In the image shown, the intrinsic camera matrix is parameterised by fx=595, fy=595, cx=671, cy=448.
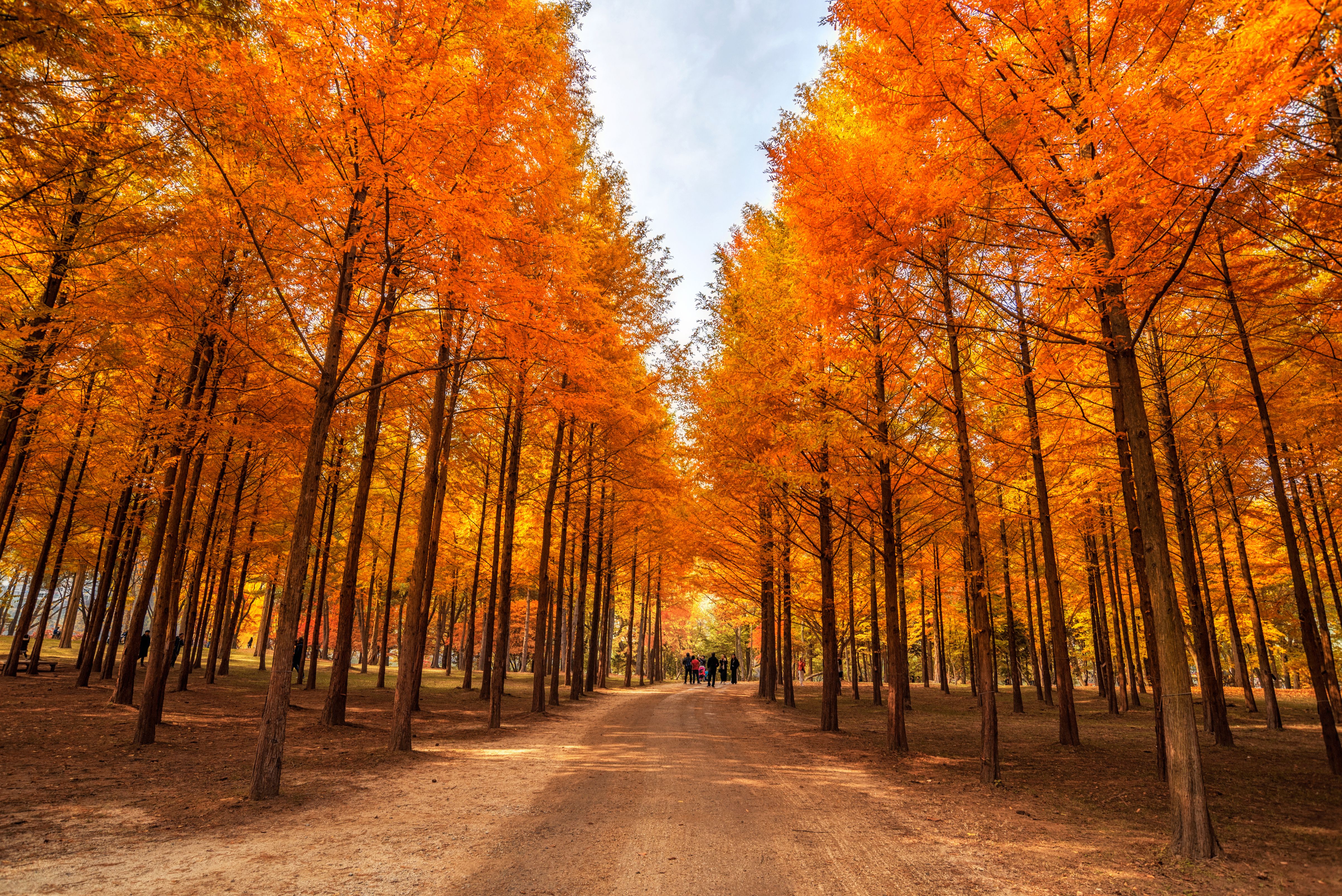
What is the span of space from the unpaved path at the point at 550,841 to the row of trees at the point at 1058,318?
223cm

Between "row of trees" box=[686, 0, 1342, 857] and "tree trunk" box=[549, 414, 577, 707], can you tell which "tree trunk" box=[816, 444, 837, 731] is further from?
"tree trunk" box=[549, 414, 577, 707]

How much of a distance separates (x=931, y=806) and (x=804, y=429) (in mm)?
5097

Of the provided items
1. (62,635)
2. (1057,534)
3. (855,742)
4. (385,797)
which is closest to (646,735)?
(855,742)

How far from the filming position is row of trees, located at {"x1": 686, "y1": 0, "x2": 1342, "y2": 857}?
4695 millimetres

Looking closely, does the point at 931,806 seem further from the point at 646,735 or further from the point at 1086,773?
the point at 646,735

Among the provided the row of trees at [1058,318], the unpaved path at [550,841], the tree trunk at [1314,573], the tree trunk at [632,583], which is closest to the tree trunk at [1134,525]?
the row of trees at [1058,318]

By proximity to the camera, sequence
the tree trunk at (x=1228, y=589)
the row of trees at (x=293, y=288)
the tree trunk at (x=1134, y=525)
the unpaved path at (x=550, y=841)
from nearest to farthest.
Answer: the unpaved path at (x=550, y=841)
the row of trees at (x=293, y=288)
the tree trunk at (x=1134, y=525)
the tree trunk at (x=1228, y=589)

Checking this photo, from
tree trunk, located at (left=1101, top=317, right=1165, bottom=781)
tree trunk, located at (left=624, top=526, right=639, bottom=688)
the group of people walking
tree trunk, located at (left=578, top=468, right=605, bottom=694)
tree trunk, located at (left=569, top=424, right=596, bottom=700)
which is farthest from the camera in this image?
the group of people walking

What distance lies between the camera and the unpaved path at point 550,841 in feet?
12.5

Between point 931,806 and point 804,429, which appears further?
point 804,429

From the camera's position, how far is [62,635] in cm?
3200

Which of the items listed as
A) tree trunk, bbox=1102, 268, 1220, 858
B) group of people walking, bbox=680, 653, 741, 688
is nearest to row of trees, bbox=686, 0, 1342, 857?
tree trunk, bbox=1102, 268, 1220, 858

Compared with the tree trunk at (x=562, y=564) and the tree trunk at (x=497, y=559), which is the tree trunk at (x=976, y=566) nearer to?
the tree trunk at (x=497, y=559)

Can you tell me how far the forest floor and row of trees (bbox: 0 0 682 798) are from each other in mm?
1104
